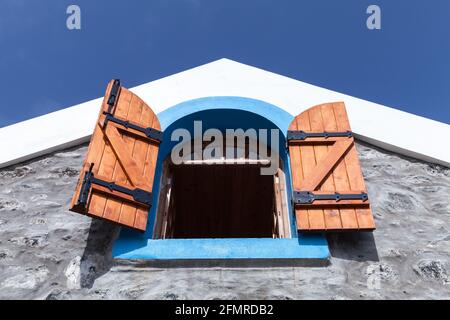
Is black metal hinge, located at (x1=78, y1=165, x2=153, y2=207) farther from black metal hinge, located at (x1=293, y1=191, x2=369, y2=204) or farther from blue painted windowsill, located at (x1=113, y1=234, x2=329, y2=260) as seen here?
black metal hinge, located at (x1=293, y1=191, x2=369, y2=204)

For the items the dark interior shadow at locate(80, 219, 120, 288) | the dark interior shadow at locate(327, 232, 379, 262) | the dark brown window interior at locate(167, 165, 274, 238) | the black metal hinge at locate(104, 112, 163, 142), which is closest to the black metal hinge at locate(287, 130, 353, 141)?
the dark interior shadow at locate(327, 232, 379, 262)

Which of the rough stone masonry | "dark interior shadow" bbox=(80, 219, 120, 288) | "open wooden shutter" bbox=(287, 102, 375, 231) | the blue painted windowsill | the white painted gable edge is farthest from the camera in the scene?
the white painted gable edge

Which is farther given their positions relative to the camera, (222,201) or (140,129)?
(222,201)

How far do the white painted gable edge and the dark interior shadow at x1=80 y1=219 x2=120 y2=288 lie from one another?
1.30m

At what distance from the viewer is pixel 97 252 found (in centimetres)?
375

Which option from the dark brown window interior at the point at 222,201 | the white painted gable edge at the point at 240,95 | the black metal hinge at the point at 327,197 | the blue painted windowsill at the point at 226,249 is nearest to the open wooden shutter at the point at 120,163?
the blue painted windowsill at the point at 226,249

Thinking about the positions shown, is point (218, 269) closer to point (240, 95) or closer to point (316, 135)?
point (316, 135)

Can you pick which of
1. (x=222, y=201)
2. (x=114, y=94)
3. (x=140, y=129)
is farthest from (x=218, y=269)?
(x=222, y=201)

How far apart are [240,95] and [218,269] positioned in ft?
7.65

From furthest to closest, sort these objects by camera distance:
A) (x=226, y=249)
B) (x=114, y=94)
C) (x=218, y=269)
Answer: (x=114, y=94) → (x=226, y=249) → (x=218, y=269)

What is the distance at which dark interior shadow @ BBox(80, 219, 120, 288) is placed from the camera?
3.56m

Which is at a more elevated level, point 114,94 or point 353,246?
point 114,94

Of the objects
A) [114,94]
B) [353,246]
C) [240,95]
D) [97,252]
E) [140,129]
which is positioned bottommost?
[97,252]

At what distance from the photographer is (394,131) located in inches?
197
